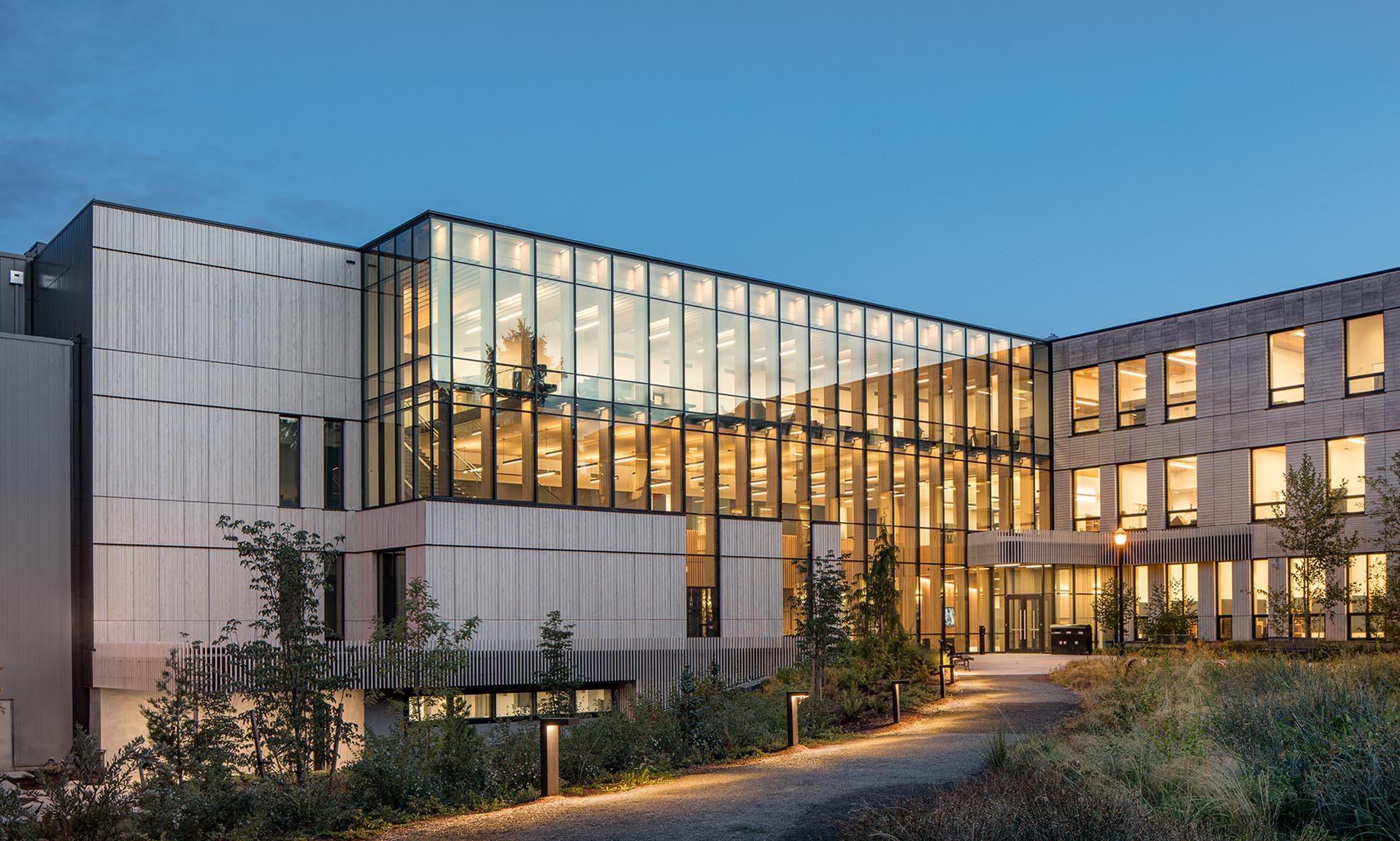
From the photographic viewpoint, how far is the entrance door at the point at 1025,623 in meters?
47.9

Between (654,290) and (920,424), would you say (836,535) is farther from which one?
(654,290)

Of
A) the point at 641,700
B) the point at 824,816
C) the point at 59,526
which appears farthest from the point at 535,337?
the point at 824,816

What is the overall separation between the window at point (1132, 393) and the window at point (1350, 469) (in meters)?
7.09

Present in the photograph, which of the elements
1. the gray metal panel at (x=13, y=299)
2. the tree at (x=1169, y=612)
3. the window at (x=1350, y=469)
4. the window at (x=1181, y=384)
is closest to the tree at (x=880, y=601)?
the tree at (x=1169, y=612)

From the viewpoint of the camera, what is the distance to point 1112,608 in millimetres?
45562

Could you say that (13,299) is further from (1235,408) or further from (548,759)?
(1235,408)

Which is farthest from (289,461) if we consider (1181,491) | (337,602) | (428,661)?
(1181,491)

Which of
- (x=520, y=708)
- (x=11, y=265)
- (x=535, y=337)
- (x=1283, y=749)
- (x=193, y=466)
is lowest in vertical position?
(x=520, y=708)

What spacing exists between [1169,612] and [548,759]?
32.8 meters

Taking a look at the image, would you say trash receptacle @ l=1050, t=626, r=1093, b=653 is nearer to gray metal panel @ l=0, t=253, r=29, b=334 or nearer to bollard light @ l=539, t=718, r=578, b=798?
bollard light @ l=539, t=718, r=578, b=798

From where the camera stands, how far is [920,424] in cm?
4631

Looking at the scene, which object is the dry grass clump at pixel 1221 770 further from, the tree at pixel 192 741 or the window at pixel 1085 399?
the window at pixel 1085 399

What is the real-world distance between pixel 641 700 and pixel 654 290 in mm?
19244

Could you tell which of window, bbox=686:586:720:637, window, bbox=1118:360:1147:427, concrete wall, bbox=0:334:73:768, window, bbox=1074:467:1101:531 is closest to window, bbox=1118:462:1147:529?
window, bbox=1074:467:1101:531
